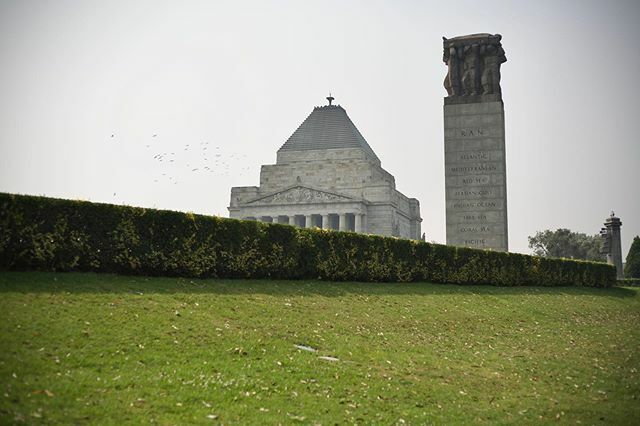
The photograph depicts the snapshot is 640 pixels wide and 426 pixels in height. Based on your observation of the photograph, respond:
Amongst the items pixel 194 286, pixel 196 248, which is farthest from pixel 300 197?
pixel 194 286

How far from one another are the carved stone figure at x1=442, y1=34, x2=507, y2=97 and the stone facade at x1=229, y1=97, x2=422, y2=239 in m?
58.8

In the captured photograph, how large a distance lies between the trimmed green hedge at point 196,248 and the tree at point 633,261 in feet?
146

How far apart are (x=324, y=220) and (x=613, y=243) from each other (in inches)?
1704

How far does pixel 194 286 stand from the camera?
18.5 m

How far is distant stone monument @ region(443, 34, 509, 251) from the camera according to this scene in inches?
1622

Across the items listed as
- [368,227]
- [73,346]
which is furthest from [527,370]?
[368,227]

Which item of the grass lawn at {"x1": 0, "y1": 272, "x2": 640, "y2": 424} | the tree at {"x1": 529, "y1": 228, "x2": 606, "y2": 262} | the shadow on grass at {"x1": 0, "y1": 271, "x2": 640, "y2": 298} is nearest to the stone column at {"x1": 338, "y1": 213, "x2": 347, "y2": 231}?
the tree at {"x1": 529, "y1": 228, "x2": 606, "y2": 262}

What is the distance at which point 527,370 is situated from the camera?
615 inches

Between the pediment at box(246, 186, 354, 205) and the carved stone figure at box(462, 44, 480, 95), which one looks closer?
the carved stone figure at box(462, 44, 480, 95)

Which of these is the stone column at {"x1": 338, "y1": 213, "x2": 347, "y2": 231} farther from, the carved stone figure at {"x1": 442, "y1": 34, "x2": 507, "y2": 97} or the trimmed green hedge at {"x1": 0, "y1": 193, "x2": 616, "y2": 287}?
the trimmed green hedge at {"x1": 0, "y1": 193, "x2": 616, "y2": 287}

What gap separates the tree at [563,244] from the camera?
113 metres

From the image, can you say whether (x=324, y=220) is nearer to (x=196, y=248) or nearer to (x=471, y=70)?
(x=471, y=70)

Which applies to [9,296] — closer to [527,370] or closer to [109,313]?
[109,313]

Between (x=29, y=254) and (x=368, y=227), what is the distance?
90.9 meters
